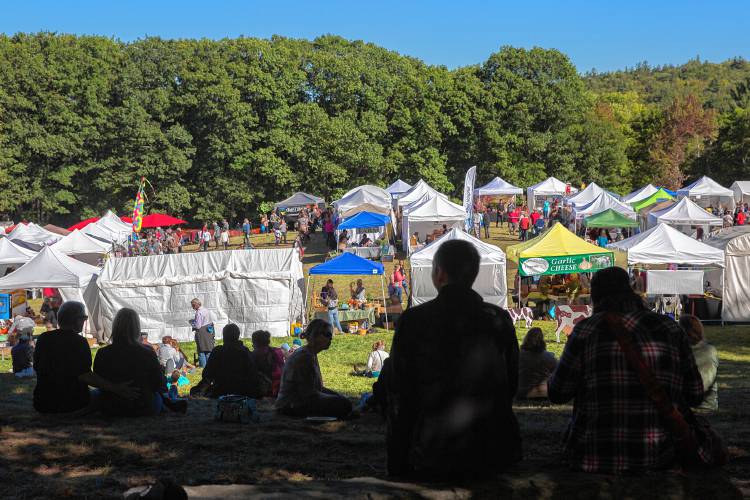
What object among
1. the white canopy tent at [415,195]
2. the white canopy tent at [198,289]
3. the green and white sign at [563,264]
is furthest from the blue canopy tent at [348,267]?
the white canopy tent at [415,195]

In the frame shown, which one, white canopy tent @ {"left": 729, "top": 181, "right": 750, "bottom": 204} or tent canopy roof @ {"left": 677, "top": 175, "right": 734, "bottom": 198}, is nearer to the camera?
tent canopy roof @ {"left": 677, "top": 175, "right": 734, "bottom": 198}

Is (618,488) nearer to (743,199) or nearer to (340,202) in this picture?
(340,202)

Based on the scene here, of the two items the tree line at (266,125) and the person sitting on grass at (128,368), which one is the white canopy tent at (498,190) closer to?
the tree line at (266,125)

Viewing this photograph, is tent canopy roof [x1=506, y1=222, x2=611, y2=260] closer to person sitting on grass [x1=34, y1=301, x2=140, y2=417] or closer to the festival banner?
the festival banner

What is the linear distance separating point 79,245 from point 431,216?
1236cm

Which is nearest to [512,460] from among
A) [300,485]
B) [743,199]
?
[300,485]

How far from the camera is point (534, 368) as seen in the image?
8812 millimetres

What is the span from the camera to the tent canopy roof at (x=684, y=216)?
95.9 ft

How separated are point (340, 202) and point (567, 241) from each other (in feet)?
53.1

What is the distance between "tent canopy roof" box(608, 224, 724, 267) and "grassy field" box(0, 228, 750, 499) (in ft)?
40.7

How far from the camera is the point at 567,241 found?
20469 mm

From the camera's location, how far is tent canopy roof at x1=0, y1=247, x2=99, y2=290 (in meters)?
20.0

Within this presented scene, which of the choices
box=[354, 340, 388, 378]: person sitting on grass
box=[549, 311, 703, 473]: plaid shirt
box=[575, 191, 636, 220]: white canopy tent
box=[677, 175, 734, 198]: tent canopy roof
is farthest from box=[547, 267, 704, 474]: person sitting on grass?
box=[677, 175, 734, 198]: tent canopy roof

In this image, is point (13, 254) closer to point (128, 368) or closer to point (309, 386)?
point (128, 368)
